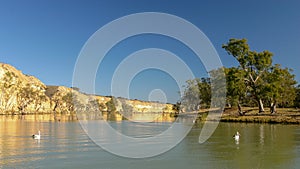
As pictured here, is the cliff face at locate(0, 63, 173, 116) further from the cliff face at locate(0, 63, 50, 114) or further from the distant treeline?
the distant treeline

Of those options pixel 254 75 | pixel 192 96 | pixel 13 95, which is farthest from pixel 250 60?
pixel 13 95

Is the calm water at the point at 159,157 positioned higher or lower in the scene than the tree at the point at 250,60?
lower

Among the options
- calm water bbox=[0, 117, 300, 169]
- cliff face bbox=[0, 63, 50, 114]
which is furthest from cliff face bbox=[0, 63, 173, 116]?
calm water bbox=[0, 117, 300, 169]

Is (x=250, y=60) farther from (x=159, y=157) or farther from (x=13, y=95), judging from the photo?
(x=13, y=95)

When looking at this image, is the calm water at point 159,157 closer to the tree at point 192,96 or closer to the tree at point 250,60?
the tree at point 250,60

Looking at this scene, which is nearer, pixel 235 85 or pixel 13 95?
pixel 235 85

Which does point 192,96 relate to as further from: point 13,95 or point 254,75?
point 13,95

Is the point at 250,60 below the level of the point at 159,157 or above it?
above

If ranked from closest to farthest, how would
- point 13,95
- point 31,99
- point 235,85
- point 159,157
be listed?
Answer: point 159,157 < point 235,85 < point 13,95 < point 31,99

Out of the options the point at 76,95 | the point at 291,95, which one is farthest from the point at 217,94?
the point at 76,95

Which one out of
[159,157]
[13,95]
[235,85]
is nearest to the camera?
[159,157]

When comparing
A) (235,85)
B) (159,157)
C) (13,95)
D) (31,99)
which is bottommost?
(159,157)

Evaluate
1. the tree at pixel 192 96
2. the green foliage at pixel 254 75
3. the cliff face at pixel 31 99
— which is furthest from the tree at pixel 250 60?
the cliff face at pixel 31 99

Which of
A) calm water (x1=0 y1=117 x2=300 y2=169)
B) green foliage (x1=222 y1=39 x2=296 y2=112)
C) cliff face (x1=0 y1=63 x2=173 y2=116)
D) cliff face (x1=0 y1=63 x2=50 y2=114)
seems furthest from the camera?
cliff face (x1=0 y1=63 x2=173 y2=116)
